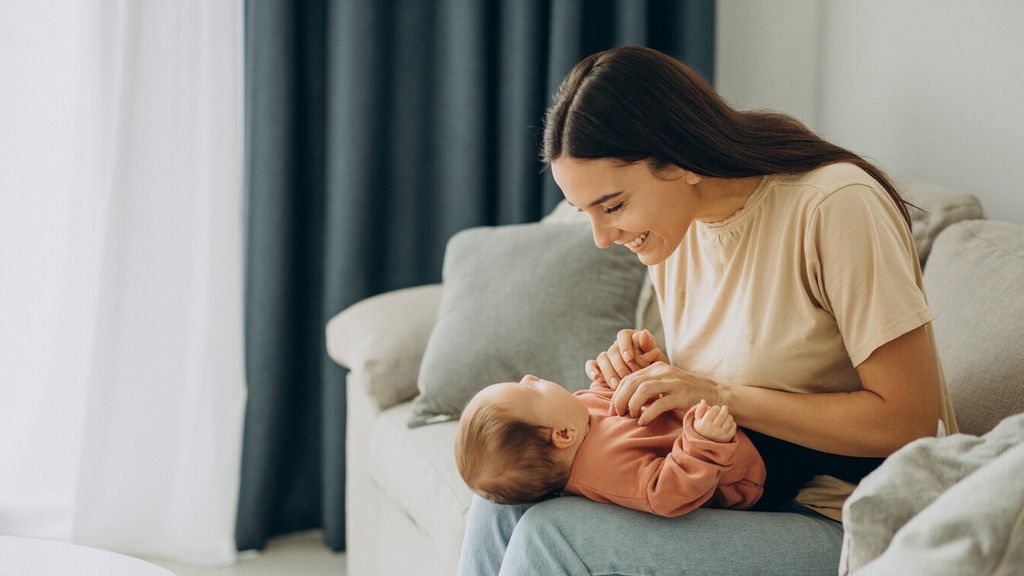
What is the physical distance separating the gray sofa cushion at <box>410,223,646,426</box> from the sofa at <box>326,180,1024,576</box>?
0.08 meters

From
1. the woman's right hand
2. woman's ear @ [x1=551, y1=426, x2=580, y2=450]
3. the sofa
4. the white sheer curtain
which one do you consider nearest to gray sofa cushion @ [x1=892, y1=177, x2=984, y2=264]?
the sofa

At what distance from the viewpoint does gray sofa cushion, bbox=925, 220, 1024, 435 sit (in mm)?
1564

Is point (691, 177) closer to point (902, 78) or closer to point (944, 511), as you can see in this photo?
point (944, 511)

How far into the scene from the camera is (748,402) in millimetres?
1424

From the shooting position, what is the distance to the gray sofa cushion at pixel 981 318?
5.13 feet

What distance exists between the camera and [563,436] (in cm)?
146

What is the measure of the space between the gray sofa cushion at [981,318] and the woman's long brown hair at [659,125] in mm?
285

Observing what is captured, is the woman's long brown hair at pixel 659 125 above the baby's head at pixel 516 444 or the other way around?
above

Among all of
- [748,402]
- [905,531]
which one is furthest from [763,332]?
[905,531]

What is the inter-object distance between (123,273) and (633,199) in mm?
1646

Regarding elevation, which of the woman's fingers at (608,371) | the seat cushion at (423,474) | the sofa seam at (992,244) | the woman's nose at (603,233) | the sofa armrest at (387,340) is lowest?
the seat cushion at (423,474)

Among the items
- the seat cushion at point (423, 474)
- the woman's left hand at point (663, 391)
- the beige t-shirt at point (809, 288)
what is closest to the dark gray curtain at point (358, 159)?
the seat cushion at point (423, 474)

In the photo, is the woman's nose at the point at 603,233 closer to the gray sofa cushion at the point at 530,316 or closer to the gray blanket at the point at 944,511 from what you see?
the gray blanket at the point at 944,511

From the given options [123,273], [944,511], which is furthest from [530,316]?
[944,511]
